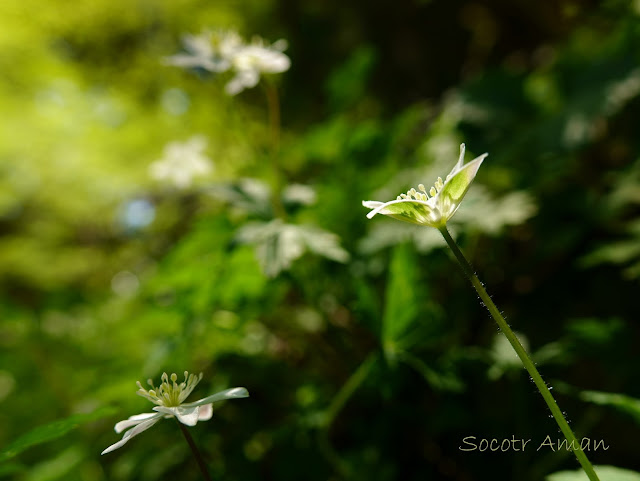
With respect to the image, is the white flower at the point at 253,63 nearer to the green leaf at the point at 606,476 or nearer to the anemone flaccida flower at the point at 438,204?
the anemone flaccida flower at the point at 438,204

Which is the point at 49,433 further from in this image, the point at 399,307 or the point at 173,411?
the point at 399,307

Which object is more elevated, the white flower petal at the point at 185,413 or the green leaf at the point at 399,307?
the green leaf at the point at 399,307

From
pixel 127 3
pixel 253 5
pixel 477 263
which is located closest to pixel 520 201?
pixel 477 263

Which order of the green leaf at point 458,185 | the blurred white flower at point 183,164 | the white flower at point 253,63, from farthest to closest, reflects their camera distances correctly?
the blurred white flower at point 183,164 → the white flower at point 253,63 → the green leaf at point 458,185

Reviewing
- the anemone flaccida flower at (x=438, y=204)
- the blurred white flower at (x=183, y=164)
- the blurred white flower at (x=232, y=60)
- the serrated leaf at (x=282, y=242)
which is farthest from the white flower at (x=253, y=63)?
the anemone flaccida flower at (x=438, y=204)


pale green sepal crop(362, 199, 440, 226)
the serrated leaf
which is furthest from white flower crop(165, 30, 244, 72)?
pale green sepal crop(362, 199, 440, 226)

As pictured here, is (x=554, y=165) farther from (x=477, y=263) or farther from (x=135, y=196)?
(x=135, y=196)

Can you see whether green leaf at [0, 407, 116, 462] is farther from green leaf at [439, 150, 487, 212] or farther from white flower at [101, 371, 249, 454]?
green leaf at [439, 150, 487, 212]
